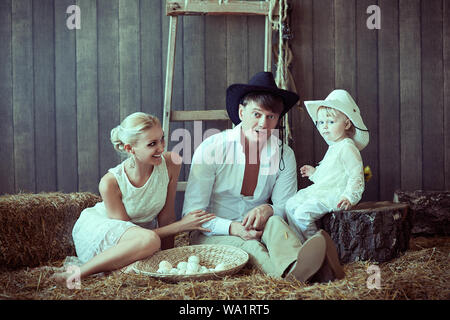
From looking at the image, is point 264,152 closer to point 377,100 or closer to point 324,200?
point 324,200

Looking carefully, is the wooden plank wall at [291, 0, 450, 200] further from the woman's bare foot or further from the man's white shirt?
the woman's bare foot

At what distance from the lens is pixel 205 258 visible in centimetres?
206

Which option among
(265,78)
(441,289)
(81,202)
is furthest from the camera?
(81,202)

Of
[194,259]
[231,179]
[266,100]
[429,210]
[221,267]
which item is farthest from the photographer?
[429,210]

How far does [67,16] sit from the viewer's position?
2943 millimetres

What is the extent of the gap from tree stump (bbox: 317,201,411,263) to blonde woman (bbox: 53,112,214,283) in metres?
0.69

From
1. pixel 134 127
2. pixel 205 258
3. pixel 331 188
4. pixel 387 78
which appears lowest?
pixel 205 258

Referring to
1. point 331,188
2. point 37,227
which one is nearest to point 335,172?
point 331,188

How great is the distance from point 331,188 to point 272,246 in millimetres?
489

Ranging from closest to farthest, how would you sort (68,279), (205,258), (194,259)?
(68,279) → (194,259) → (205,258)

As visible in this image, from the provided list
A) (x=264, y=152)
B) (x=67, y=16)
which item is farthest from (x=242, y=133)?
(x=67, y=16)

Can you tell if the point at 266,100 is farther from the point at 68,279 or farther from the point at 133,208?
the point at 68,279

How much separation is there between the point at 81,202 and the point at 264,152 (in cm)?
116

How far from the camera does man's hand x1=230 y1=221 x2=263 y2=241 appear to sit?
211cm
